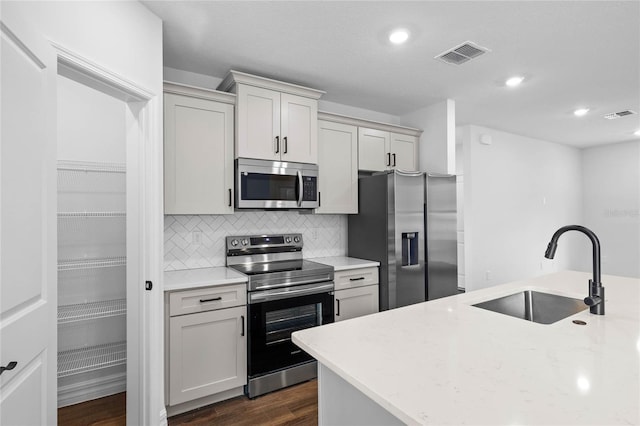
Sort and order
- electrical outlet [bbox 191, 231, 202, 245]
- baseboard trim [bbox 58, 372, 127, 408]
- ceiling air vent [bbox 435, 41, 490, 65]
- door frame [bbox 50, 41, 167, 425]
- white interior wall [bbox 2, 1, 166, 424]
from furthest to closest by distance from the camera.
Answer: electrical outlet [bbox 191, 231, 202, 245], ceiling air vent [bbox 435, 41, 490, 65], baseboard trim [bbox 58, 372, 127, 408], door frame [bbox 50, 41, 167, 425], white interior wall [bbox 2, 1, 166, 424]

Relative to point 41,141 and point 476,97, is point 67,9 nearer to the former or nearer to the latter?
point 41,141

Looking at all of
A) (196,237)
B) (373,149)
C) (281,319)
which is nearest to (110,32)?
(196,237)

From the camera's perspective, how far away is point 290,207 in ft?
9.87

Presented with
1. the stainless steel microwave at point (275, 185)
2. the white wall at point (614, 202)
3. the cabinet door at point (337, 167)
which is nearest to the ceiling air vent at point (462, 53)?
the cabinet door at point (337, 167)

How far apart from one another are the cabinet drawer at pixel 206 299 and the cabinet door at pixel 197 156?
0.62 meters

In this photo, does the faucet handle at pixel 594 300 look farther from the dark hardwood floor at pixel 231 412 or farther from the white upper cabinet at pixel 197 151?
the white upper cabinet at pixel 197 151

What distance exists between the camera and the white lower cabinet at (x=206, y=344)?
2.26 m

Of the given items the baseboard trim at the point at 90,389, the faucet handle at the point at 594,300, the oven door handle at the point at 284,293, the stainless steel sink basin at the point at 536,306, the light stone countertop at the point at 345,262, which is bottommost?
the baseboard trim at the point at 90,389

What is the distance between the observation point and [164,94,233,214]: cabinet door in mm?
2523

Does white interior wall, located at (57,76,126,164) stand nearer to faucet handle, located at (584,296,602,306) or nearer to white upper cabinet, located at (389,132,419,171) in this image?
white upper cabinet, located at (389,132,419,171)

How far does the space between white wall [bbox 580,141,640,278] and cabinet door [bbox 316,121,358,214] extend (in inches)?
216

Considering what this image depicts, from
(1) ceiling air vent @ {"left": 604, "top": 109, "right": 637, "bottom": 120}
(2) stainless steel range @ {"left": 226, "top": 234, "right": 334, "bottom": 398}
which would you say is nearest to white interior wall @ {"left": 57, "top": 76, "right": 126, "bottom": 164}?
(2) stainless steel range @ {"left": 226, "top": 234, "right": 334, "bottom": 398}

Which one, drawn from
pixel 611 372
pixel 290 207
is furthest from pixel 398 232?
pixel 611 372

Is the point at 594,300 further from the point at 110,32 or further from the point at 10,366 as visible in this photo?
the point at 110,32
